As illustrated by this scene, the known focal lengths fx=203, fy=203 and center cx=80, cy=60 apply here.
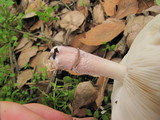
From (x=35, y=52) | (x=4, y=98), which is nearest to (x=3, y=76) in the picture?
(x=4, y=98)

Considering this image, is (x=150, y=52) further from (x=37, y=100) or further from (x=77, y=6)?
(x=77, y=6)

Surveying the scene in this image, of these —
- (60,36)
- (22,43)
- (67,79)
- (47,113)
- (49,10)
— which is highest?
(49,10)

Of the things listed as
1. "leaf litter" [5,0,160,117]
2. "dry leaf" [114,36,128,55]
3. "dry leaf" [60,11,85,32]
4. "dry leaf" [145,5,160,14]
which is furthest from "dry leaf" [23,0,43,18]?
"dry leaf" [145,5,160,14]

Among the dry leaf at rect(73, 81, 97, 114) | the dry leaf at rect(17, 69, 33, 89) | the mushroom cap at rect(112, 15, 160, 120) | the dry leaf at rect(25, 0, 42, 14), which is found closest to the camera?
the mushroom cap at rect(112, 15, 160, 120)

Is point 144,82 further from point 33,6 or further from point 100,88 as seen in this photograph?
point 33,6

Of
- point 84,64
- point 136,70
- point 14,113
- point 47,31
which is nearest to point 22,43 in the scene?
point 47,31

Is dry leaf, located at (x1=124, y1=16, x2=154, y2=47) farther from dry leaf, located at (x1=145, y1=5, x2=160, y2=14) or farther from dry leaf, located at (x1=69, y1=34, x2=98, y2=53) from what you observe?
dry leaf, located at (x1=69, y1=34, x2=98, y2=53)
